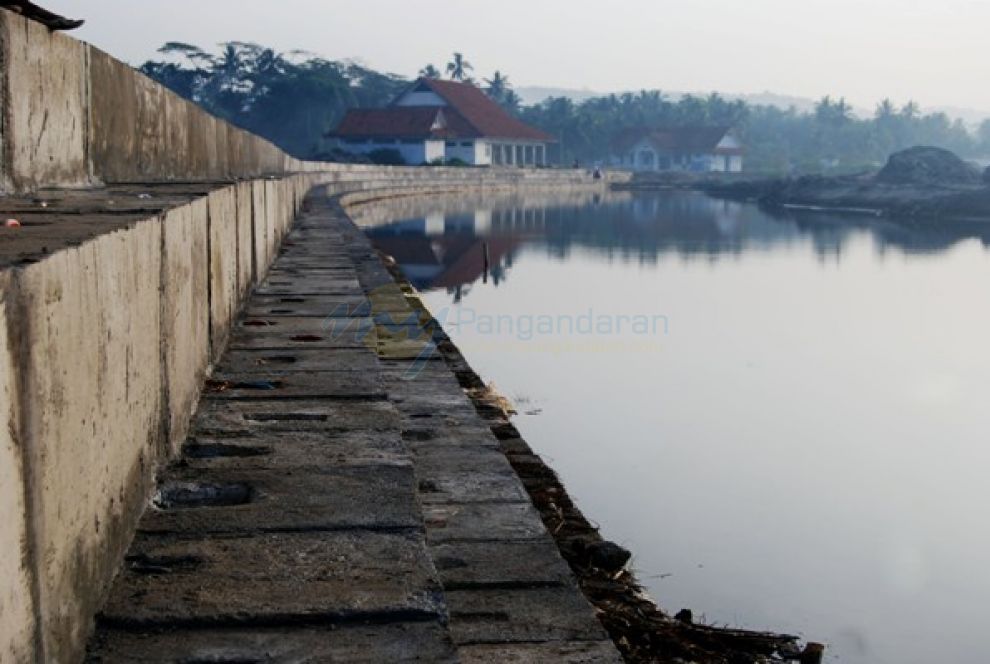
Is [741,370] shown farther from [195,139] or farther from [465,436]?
[465,436]

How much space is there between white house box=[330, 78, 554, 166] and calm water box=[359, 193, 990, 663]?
129ft

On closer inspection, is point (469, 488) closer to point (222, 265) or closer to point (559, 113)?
point (222, 265)

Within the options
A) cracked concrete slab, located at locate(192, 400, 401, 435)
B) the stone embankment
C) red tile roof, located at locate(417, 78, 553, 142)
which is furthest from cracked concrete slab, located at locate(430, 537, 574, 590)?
red tile roof, located at locate(417, 78, 553, 142)

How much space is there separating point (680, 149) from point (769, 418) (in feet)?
290

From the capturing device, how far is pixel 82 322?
234 centimetres

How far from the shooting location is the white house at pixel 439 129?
221 feet

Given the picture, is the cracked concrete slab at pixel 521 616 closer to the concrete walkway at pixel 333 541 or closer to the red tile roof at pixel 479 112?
the concrete walkway at pixel 333 541

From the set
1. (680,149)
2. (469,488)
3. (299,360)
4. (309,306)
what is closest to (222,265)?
(299,360)

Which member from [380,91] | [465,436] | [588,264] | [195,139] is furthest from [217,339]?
[380,91]

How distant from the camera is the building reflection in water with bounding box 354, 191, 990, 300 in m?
28.0

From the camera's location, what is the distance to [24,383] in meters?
1.92

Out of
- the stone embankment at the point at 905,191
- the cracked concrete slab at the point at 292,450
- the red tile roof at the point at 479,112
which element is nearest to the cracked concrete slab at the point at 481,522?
the cracked concrete slab at the point at 292,450

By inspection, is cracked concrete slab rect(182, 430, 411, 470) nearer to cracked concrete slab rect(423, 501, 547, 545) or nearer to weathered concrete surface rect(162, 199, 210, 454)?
weathered concrete surface rect(162, 199, 210, 454)

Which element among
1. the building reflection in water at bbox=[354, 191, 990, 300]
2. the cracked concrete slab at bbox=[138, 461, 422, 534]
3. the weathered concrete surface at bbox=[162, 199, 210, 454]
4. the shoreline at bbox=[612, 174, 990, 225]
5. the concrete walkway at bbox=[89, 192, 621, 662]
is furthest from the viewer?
the shoreline at bbox=[612, 174, 990, 225]
